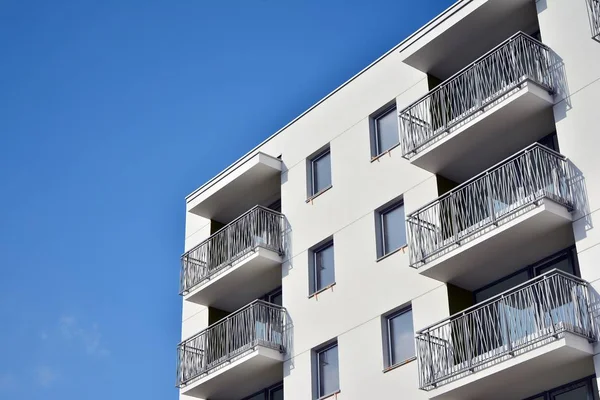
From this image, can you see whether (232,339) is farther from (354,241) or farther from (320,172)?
(320,172)

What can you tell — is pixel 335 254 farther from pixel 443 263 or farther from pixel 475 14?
pixel 475 14

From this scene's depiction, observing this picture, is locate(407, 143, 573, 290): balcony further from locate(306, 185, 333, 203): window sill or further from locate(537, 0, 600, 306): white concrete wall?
locate(306, 185, 333, 203): window sill

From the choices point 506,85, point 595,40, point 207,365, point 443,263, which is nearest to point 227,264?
point 207,365

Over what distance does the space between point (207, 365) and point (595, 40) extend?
16.0m

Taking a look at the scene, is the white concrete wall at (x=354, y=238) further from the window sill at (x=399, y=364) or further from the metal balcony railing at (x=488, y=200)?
the metal balcony railing at (x=488, y=200)

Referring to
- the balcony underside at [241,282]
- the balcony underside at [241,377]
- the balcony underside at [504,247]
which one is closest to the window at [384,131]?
the balcony underside at [241,282]

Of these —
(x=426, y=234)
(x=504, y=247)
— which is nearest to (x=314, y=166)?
(x=426, y=234)

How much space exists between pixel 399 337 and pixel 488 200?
468 centimetres

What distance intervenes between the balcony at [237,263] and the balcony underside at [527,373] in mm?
9549

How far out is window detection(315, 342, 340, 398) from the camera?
29234 millimetres

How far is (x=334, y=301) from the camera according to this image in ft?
98.3

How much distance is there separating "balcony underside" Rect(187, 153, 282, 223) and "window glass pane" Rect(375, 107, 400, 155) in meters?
4.61

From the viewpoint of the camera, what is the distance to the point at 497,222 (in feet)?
81.4

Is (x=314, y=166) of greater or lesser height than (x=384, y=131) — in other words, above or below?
above
